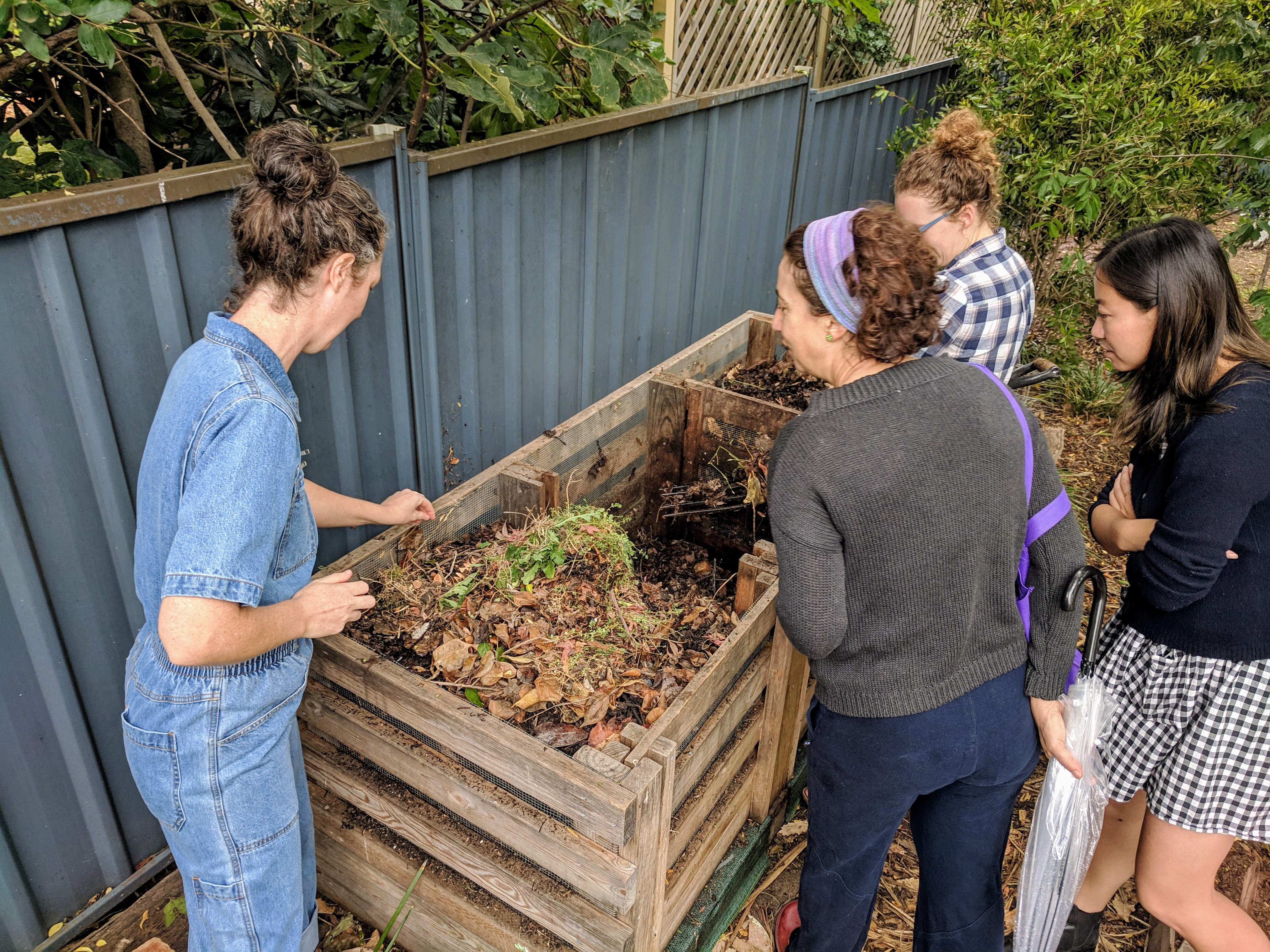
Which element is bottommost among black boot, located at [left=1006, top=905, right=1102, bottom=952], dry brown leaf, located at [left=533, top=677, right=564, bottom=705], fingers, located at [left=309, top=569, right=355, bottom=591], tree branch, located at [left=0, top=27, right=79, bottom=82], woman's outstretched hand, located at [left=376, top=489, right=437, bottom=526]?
black boot, located at [left=1006, top=905, right=1102, bottom=952]

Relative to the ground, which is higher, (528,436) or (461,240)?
(461,240)

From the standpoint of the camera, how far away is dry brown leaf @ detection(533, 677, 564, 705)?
2174 mm

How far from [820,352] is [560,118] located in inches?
101

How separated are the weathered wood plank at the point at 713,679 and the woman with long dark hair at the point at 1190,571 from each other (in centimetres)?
96

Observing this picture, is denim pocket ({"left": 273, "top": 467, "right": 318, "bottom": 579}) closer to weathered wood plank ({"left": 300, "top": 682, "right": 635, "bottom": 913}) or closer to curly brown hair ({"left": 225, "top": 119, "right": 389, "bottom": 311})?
curly brown hair ({"left": 225, "top": 119, "right": 389, "bottom": 311})

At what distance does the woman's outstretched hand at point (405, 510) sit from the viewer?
7.69 ft

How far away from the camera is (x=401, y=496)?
241 centimetres

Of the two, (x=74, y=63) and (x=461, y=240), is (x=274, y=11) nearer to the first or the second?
(x=74, y=63)

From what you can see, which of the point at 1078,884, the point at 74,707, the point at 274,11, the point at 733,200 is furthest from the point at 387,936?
the point at 733,200

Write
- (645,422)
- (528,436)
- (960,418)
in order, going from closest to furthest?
(960,418)
(645,422)
(528,436)

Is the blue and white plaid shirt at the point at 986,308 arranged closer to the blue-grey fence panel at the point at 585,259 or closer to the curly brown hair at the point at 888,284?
the curly brown hair at the point at 888,284

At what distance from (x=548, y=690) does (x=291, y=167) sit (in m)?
1.36

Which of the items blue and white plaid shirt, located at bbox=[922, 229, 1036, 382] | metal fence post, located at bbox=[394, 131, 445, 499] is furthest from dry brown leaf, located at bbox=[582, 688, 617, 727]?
blue and white plaid shirt, located at bbox=[922, 229, 1036, 382]

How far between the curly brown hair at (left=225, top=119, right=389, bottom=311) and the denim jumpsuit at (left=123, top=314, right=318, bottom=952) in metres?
0.13
